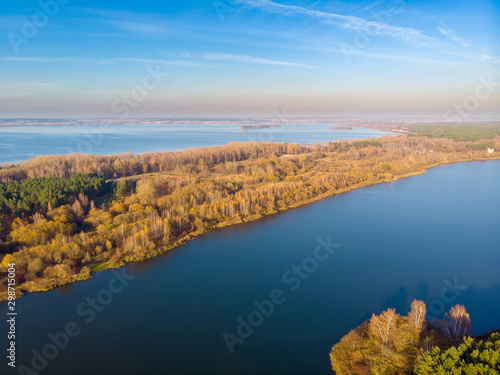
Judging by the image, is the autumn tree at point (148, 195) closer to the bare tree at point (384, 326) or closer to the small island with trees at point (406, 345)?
the small island with trees at point (406, 345)

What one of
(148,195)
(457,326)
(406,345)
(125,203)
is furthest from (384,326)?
(125,203)

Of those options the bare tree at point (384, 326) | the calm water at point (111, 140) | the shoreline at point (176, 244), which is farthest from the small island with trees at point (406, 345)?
the calm water at point (111, 140)

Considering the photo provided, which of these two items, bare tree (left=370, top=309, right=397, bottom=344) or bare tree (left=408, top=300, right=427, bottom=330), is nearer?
bare tree (left=370, top=309, right=397, bottom=344)

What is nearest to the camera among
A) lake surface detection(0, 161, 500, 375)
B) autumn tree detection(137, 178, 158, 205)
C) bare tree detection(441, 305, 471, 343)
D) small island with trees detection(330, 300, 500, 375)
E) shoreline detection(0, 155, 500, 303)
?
small island with trees detection(330, 300, 500, 375)

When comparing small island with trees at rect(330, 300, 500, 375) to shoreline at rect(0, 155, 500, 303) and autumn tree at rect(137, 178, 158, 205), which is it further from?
autumn tree at rect(137, 178, 158, 205)

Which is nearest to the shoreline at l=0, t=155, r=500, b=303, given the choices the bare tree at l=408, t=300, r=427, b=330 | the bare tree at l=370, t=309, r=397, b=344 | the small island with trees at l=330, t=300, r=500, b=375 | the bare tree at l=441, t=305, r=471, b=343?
the small island with trees at l=330, t=300, r=500, b=375

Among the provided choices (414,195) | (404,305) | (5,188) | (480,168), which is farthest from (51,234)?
(480,168)
